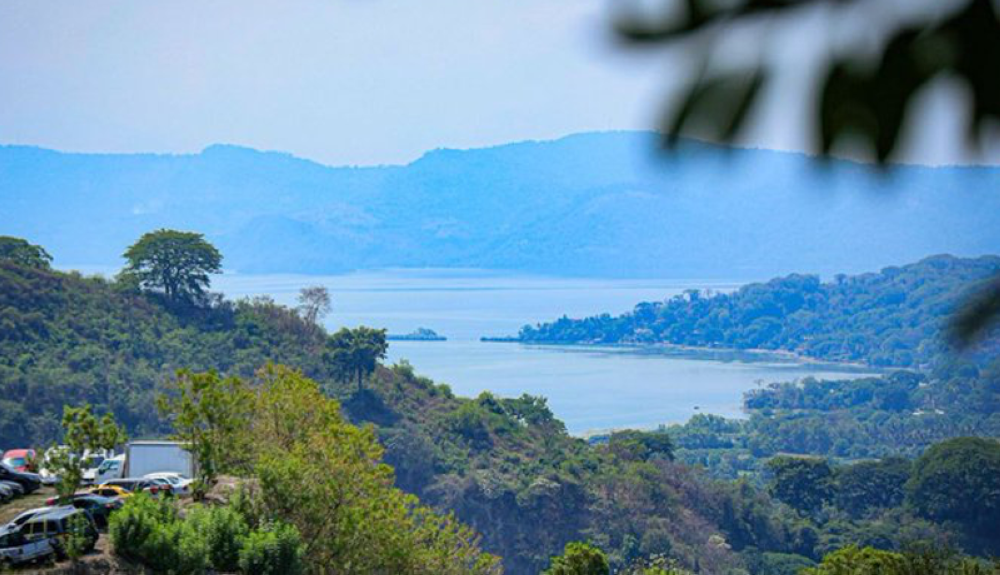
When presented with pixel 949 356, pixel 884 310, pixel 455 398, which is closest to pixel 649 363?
pixel 884 310

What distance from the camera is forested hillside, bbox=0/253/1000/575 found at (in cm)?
4666

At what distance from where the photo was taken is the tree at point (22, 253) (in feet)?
199

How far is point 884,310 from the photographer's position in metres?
134

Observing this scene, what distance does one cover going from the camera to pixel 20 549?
46.8ft

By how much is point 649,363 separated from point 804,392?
32795 mm

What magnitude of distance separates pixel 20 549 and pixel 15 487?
6039 millimetres

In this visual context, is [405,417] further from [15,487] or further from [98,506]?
[98,506]

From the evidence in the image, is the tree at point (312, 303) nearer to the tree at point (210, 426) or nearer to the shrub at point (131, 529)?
the tree at point (210, 426)

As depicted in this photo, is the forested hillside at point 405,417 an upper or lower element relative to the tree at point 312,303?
lower

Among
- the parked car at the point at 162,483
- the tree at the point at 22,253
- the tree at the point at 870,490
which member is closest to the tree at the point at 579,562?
the parked car at the point at 162,483

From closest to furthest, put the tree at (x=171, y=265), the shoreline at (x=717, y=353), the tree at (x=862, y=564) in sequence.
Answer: the tree at (x=862, y=564)
the tree at (x=171, y=265)
the shoreline at (x=717, y=353)

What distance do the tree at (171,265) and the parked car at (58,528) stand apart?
47593 mm

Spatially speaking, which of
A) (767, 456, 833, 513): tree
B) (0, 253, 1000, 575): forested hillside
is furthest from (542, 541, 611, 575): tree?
(767, 456, 833, 513): tree

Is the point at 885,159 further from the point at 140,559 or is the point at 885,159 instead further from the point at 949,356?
the point at 140,559
